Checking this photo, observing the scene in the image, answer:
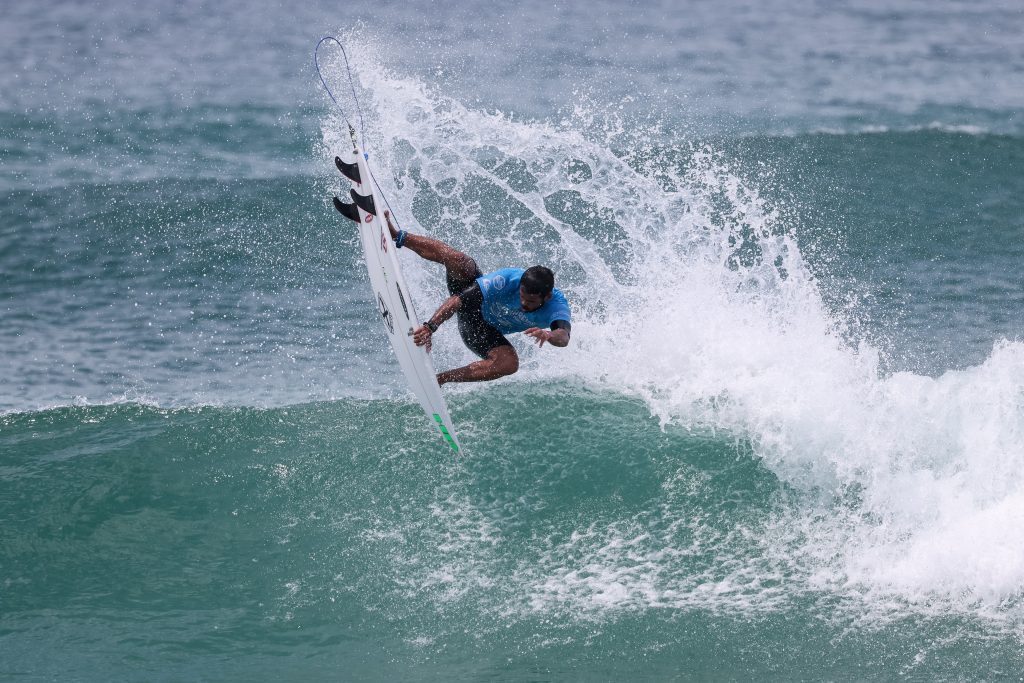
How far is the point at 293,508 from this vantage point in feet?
27.9

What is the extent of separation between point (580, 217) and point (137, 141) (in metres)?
6.60

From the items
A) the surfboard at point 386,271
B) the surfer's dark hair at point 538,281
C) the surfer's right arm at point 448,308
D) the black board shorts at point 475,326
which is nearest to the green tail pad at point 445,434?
the surfboard at point 386,271

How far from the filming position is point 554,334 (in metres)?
7.49

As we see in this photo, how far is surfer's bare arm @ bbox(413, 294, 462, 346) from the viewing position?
24.6ft

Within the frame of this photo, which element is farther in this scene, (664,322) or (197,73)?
(197,73)

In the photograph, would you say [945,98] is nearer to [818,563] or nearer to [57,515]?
[818,563]

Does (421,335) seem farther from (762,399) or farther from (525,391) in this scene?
(762,399)

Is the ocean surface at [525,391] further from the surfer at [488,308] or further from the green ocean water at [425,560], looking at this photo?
the surfer at [488,308]

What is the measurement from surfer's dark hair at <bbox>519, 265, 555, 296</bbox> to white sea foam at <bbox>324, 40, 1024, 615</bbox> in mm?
1802

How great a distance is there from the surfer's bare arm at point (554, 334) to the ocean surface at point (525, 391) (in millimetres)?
1450

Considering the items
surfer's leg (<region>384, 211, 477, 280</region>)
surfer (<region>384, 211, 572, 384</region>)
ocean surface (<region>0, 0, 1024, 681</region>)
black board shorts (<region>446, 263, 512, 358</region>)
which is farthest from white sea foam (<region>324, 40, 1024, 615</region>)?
surfer's leg (<region>384, 211, 477, 280</region>)

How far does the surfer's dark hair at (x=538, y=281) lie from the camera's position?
7453 mm

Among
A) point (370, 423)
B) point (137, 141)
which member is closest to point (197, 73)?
point (137, 141)

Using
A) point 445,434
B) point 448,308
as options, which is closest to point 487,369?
point 448,308
